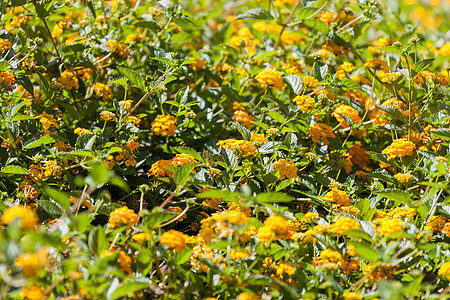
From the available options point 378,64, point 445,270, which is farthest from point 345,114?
point 445,270

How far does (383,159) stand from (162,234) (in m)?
1.05

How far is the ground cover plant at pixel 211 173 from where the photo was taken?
138 centimetres

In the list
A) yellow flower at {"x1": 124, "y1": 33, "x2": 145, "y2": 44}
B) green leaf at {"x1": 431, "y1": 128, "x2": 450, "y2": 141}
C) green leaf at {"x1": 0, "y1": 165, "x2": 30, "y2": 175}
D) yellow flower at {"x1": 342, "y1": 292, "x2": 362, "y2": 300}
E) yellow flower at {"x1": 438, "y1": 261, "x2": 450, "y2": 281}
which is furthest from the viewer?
yellow flower at {"x1": 124, "y1": 33, "x2": 145, "y2": 44}

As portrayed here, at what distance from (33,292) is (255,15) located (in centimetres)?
184

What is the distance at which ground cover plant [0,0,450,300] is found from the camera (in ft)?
4.52

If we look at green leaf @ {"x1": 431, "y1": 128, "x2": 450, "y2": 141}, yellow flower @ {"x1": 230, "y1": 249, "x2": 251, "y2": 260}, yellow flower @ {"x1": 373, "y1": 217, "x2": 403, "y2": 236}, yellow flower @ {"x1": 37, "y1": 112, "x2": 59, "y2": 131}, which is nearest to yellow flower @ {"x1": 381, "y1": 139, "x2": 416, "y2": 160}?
green leaf @ {"x1": 431, "y1": 128, "x2": 450, "y2": 141}

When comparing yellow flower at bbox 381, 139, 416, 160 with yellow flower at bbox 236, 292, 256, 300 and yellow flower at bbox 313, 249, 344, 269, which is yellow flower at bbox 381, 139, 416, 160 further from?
yellow flower at bbox 236, 292, 256, 300

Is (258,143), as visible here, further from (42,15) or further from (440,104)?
(42,15)

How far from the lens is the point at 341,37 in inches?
98.3

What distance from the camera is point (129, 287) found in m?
1.24

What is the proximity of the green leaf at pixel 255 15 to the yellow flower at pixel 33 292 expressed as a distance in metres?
1.73

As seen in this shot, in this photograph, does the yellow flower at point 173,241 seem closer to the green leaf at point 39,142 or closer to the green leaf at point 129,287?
the green leaf at point 129,287

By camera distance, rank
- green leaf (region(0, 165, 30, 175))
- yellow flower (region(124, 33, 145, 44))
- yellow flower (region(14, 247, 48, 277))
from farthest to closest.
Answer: yellow flower (region(124, 33, 145, 44)) < green leaf (region(0, 165, 30, 175)) < yellow flower (region(14, 247, 48, 277))

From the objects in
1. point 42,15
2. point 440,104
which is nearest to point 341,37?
point 440,104
